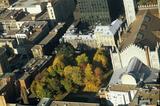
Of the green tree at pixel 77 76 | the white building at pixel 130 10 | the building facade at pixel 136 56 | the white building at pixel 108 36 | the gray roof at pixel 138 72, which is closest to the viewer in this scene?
the gray roof at pixel 138 72

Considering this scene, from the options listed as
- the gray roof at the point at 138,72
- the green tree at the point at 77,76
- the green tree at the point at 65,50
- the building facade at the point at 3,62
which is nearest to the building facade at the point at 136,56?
the gray roof at the point at 138,72

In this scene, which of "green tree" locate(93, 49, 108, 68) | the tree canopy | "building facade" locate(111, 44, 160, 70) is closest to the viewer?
"building facade" locate(111, 44, 160, 70)

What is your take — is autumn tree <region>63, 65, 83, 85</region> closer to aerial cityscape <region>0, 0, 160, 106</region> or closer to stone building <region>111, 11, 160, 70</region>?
aerial cityscape <region>0, 0, 160, 106</region>

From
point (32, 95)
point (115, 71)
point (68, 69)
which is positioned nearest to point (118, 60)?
point (115, 71)

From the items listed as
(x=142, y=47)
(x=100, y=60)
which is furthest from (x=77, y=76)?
(x=142, y=47)

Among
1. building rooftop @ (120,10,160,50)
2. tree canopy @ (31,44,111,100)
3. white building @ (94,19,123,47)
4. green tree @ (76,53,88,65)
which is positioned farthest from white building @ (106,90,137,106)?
white building @ (94,19,123,47)

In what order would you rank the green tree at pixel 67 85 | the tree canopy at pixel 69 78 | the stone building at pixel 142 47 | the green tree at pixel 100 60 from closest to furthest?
the stone building at pixel 142 47 → the tree canopy at pixel 69 78 → the green tree at pixel 67 85 → the green tree at pixel 100 60

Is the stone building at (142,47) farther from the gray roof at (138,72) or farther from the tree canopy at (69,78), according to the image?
the tree canopy at (69,78)

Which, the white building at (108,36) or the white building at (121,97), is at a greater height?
the white building at (108,36)

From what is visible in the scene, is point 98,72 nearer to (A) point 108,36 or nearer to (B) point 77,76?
(B) point 77,76

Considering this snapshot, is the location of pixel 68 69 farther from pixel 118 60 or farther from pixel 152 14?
pixel 152 14

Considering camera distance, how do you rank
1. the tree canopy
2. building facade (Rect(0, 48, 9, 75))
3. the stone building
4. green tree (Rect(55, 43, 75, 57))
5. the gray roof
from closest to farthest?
the gray roof < the stone building < the tree canopy < green tree (Rect(55, 43, 75, 57)) < building facade (Rect(0, 48, 9, 75))
